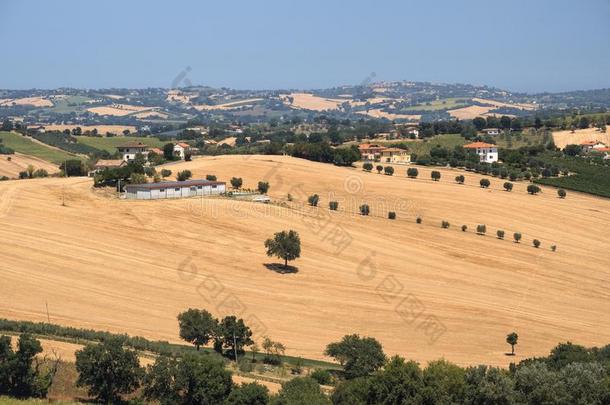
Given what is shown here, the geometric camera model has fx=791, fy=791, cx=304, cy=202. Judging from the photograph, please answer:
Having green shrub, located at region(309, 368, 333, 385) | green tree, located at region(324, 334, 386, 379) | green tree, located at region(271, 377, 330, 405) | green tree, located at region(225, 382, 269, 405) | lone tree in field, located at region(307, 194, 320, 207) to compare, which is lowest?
green shrub, located at region(309, 368, 333, 385)

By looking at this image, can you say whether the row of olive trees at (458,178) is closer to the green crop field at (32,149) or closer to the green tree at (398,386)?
the green crop field at (32,149)

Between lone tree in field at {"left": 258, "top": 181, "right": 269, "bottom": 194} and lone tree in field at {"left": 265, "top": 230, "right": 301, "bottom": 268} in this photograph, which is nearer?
lone tree in field at {"left": 265, "top": 230, "right": 301, "bottom": 268}

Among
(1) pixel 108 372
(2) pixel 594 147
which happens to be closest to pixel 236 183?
(1) pixel 108 372

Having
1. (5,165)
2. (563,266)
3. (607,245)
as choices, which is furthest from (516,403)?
(5,165)

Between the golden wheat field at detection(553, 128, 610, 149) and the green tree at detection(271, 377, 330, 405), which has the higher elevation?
the golden wheat field at detection(553, 128, 610, 149)

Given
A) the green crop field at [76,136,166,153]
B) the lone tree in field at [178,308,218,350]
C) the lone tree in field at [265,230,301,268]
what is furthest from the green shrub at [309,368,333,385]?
the green crop field at [76,136,166,153]

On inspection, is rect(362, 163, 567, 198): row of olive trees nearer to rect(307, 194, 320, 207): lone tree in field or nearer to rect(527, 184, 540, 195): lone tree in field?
rect(527, 184, 540, 195): lone tree in field

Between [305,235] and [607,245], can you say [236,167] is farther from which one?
[607,245]
